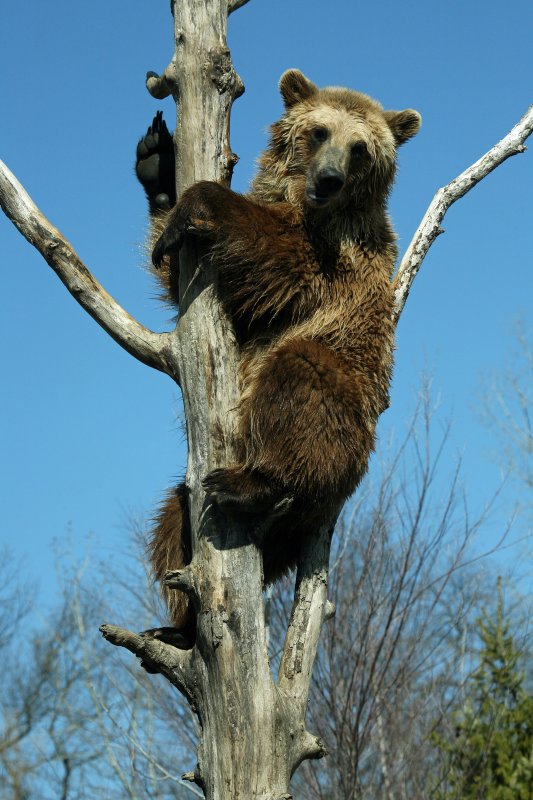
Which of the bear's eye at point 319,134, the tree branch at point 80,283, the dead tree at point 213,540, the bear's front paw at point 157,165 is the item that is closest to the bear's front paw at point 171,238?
the dead tree at point 213,540

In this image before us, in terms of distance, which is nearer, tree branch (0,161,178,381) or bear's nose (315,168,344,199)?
tree branch (0,161,178,381)

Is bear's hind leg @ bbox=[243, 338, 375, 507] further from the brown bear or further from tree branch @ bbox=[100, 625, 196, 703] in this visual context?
tree branch @ bbox=[100, 625, 196, 703]

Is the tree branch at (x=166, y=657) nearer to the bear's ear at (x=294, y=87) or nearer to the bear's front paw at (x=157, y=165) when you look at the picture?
the bear's front paw at (x=157, y=165)

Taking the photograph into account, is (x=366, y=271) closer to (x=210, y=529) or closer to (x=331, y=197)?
(x=331, y=197)

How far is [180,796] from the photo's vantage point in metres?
12.2

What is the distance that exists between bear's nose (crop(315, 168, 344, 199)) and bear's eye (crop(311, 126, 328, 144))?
40cm

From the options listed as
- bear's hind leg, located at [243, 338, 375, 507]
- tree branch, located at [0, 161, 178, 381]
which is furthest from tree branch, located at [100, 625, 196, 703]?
tree branch, located at [0, 161, 178, 381]

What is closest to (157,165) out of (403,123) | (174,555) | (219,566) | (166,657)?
(403,123)

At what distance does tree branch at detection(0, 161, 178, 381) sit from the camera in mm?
5012

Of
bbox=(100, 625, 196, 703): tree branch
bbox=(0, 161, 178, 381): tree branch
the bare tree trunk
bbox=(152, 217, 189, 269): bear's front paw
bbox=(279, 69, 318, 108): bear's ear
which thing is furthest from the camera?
bbox=(279, 69, 318, 108): bear's ear

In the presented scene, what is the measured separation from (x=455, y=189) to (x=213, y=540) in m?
2.68

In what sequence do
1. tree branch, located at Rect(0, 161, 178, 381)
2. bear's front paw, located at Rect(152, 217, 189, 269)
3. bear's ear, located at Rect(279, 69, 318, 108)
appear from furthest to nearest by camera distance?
bear's ear, located at Rect(279, 69, 318, 108) → tree branch, located at Rect(0, 161, 178, 381) → bear's front paw, located at Rect(152, 217, 189, 269)

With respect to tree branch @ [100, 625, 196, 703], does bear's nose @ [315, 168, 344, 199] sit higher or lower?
higher

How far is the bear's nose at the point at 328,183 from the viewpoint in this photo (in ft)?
16.8
